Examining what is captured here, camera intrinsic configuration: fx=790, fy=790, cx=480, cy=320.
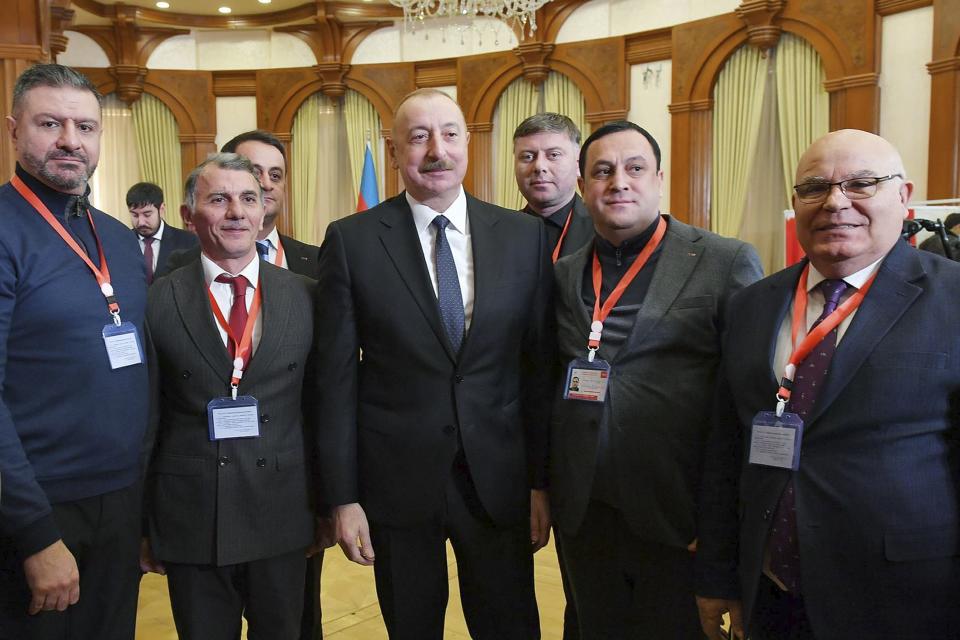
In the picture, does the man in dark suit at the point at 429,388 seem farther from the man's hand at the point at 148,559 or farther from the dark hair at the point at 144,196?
the dark hair at the point at 144,196

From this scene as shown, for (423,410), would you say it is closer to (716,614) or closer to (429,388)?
(429,388)

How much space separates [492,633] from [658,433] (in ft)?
2.44

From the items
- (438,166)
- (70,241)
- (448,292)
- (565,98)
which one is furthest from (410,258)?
(565,98)

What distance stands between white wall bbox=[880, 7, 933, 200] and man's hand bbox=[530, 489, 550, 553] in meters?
5.44

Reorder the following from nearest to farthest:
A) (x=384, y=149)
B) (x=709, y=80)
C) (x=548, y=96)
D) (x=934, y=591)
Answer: (x=934, y=591), (x=709, y=80), (x=548, y=96), (x=384, y=149)

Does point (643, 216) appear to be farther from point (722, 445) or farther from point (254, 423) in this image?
point (254, 423)

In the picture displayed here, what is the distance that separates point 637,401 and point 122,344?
51.8 inches

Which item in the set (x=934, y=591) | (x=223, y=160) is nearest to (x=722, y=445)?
(x=934, y=591)

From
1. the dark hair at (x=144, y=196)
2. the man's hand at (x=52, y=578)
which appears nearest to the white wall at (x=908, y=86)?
the dark hair at (x=144, y=196)


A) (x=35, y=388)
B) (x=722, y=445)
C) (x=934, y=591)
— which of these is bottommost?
(x=934, y=591)

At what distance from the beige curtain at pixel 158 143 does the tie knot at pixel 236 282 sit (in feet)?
29.3

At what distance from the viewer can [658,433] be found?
201 centimetres

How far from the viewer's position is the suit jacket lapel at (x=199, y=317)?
6.90 feet

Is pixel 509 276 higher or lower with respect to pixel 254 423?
higher
